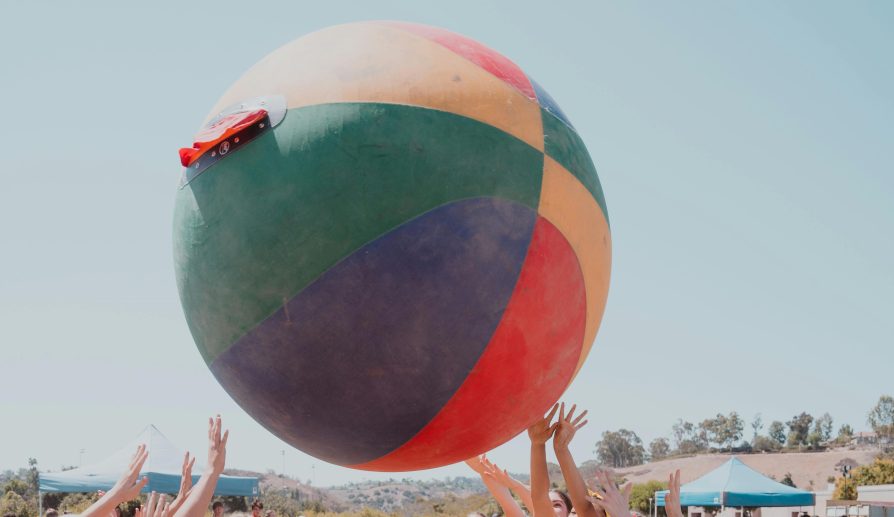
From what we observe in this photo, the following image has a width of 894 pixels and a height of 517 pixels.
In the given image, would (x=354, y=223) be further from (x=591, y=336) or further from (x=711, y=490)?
(x=711, y=490)

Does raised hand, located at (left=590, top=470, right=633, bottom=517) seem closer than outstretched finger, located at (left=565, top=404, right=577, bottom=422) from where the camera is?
Yes

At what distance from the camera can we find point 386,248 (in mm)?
3539

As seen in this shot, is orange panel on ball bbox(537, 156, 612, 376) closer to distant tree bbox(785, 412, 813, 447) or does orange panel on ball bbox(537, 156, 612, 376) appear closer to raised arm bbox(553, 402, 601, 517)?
raised arm bbox(553, 402, 601, 517)

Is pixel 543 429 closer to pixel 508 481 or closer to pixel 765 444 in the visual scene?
pixel 508 481

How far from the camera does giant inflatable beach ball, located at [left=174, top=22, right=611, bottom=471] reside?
3566 mm

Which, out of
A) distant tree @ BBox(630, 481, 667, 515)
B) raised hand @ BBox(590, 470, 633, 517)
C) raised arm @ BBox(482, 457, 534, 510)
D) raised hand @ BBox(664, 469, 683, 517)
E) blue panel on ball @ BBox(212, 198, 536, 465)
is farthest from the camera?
distant tree @ BBox(630, 481, 667, 515)

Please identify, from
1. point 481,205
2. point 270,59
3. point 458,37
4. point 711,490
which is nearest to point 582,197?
point 481,205

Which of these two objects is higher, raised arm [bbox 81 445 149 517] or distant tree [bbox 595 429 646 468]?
distant tree [bbox 595 429 646 468]

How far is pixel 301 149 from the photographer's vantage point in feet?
12.0

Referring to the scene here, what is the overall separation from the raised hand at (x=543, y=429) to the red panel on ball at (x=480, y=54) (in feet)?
5.36

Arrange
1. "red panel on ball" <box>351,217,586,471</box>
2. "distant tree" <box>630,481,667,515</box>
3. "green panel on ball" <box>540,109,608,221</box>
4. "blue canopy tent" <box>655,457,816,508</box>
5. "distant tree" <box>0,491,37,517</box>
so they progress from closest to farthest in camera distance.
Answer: "red panel on ball" <box>351,217,586,471</box>, "green panel on ball" <box>540,109,608,221</box>, "distant tree" <box>0,491,37,517</box>, "blue canopy tent" <box>655,457,816,508</box>, "distant tree" <box>630,481,667,515</box>

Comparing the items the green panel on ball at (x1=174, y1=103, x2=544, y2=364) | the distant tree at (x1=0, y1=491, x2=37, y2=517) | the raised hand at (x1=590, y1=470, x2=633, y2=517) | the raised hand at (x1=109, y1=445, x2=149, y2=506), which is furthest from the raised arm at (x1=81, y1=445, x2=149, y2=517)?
the distant tree at (x1=0, y1=491, x2=37, y2=517)

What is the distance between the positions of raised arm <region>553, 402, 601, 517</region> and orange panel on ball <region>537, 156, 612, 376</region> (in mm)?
350

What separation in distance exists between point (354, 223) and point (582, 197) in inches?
46.8
